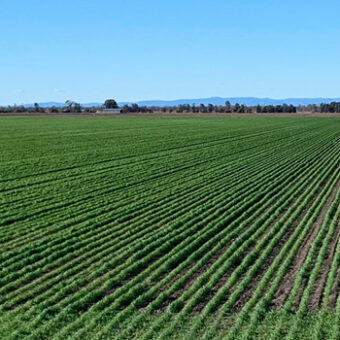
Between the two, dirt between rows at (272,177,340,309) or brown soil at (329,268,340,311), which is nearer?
brown soil at (329,268,340,311)

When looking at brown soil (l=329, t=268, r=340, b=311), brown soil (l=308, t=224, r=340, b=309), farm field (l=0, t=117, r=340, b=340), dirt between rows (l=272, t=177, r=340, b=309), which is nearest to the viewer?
farm field (l=0, t=117, r=340, b=340)

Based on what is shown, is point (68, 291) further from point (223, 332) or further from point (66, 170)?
point (66, 170)

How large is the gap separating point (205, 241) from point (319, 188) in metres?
10.7

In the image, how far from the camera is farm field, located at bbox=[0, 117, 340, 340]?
9.98 metres

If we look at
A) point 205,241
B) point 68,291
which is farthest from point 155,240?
point 68,291

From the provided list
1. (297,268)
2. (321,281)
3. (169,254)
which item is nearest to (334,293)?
(321,281)

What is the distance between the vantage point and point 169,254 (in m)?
13.9

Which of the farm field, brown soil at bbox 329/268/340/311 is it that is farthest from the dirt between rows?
brown soil at bbox 329/268/340/311

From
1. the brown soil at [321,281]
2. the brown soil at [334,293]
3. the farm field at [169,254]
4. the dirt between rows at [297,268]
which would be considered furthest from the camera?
the dirt between rows at [297,268]

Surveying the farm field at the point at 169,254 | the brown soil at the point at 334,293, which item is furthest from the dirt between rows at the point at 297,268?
the brown soil at the point at 334,293

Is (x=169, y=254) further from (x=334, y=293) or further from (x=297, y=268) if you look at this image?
(x=334, y=293)

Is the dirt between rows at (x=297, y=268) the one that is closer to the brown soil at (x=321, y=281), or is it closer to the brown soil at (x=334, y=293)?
the brown soil at (x=321, y=281)

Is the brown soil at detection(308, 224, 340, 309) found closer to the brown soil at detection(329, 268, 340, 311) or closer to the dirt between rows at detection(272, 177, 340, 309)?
the dirt between rows at detection(272, 177, 340, 309)

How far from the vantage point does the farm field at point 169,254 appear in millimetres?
9984
